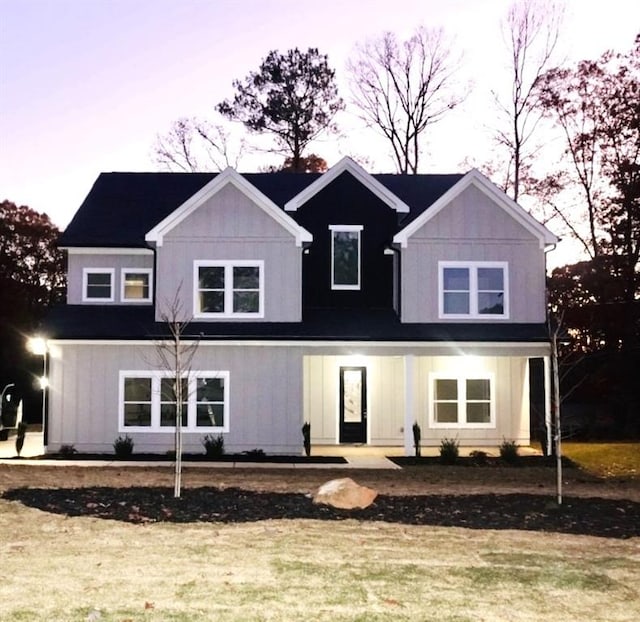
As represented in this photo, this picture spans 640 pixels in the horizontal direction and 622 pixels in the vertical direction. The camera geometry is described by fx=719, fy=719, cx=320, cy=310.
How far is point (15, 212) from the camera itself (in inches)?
1646

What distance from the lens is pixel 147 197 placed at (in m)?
22.7

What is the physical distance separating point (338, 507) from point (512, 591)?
4.34m

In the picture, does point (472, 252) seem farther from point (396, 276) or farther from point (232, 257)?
point (232, 257)

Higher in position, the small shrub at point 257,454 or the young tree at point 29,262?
the young tree at point 29,262

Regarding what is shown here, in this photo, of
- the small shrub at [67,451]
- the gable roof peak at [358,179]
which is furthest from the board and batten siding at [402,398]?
the small shrub at [67,451]

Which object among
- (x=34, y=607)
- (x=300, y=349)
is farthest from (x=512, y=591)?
(x=300, y=349)

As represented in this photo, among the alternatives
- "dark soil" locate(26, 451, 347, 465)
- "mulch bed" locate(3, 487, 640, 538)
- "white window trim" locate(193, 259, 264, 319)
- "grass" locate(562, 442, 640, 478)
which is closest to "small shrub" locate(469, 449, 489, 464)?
"grass" locate(562, 442, 640, 478)

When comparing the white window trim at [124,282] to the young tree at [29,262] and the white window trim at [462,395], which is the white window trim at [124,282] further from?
the young tree at [29,262]

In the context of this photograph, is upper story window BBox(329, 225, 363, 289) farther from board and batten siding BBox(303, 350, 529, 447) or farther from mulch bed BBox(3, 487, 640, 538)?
mulch bed BBox(3, 487, 640, 538)

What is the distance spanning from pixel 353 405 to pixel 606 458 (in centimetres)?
678

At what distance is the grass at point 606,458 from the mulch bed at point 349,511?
191 inches

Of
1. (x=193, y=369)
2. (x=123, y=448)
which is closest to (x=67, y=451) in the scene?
(x=123, y=448)

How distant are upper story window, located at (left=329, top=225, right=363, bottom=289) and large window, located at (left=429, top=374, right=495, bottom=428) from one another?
359cm

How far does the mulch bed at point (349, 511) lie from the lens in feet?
32.6
